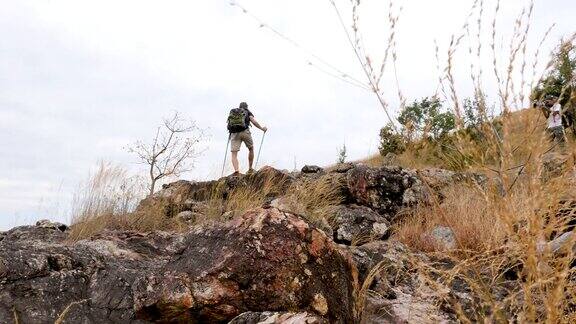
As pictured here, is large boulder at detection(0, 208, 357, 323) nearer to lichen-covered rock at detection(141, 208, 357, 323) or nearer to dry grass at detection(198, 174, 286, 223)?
lichen-covered rock at detection(141, 208, 357, 323)

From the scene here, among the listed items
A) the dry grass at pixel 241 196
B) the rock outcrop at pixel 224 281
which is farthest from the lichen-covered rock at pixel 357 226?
the rock outcrop at pixel 224 281

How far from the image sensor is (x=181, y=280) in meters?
3.50

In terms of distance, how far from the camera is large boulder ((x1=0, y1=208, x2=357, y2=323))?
3367 millimetres

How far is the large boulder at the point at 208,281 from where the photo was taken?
11.0ft

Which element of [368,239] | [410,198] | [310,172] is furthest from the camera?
[310,172]

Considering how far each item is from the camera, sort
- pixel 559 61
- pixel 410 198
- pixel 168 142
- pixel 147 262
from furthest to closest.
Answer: pixel 168 142
pixel 410 198
pixel 147 262
pixel 559 61

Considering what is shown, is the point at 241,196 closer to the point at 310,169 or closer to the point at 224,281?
the point at 310,169

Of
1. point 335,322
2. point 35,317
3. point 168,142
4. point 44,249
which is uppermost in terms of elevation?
point 168,142

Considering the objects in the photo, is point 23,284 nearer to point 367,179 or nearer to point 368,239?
point 368,239

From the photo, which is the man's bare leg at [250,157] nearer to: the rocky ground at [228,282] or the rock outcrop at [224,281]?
the rock outcrop at [224,281]

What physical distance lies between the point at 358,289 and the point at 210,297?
959mm

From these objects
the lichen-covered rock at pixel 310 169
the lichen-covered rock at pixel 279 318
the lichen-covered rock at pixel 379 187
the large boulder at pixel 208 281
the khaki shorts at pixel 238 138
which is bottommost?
the lichen-covered rock at pixel 279 318

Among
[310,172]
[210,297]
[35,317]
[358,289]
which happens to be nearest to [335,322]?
[358,289]

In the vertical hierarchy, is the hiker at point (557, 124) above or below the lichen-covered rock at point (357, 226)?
above
